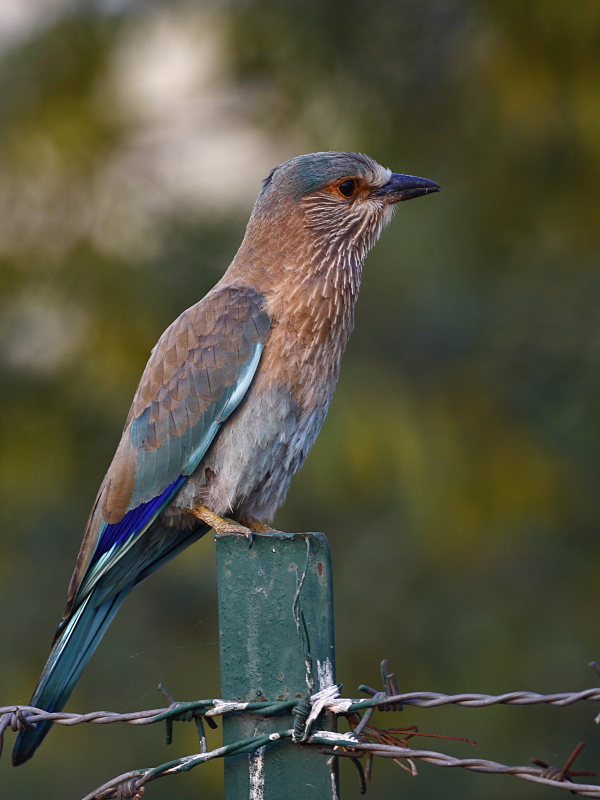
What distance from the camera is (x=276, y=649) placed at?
2.33 metres

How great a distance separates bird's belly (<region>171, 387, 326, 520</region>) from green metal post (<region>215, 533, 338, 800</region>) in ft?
3.19

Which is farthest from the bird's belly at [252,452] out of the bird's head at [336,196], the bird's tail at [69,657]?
the bird's head at [336,196]

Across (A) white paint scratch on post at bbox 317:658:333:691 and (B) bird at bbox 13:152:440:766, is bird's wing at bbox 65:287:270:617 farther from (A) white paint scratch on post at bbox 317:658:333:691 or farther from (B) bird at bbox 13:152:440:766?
(A) white paint scratch on post at bbox 317:658:333:691

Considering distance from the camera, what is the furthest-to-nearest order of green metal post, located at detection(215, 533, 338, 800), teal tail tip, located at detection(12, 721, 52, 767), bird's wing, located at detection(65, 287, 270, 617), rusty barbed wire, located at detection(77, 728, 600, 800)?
bird's wing, located at detection(65, 287, 270, 617) → teal tail tip, located at detection(12, 721, 52, 767) → green metal post, located at detection(215, 533, 338, 800) → rusty barbed wire, located at detection(77, 728, 600, 800)

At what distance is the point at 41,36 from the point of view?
735 centimetres

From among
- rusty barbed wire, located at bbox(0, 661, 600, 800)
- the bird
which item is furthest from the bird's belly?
rusty barbed wire, located at bbox(0, 661, 600, 800)

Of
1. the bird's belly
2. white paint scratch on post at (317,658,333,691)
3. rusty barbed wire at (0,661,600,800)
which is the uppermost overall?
the bird's belly

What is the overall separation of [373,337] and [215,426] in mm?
3873

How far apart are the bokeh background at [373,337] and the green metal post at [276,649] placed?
4130 millimetres

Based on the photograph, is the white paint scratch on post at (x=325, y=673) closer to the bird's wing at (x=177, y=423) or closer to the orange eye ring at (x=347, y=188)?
the bird's wing at (x=177, y=423)

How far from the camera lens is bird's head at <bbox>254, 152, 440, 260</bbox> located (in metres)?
3.82

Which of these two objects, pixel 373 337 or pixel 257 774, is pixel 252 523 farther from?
pixel 373 337

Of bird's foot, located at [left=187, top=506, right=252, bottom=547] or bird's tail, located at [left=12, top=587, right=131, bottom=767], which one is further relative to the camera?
bird's foot, located at [left=187, top=506, right=252, bottom=547]

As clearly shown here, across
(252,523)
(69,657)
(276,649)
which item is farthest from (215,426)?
(276,649)
